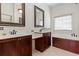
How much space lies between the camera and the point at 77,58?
109 cm

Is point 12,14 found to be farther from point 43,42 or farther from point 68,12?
point 68,12

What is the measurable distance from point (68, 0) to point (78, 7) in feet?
5.92

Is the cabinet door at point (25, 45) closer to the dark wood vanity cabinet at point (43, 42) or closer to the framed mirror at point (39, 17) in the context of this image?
the dark wood vanity cabinet at point (43, 42)

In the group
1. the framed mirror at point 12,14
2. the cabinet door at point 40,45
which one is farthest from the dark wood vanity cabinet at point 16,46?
the cabinet door at point 40,45

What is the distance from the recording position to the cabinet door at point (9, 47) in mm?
1494

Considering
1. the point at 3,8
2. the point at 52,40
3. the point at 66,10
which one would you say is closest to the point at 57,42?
the point at 52,40

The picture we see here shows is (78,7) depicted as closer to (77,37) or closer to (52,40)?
(77,37)

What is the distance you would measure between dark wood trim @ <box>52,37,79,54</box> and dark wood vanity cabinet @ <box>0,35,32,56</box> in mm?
1456

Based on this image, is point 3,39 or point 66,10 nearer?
point 3,39

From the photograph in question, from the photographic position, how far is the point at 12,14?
228 centimetres

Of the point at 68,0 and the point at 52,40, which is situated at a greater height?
the point at 68,0

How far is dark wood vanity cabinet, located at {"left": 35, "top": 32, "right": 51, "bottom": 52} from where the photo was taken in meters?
2.92

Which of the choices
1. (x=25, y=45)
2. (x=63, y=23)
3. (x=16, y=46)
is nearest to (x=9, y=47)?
(x=16, y=46)

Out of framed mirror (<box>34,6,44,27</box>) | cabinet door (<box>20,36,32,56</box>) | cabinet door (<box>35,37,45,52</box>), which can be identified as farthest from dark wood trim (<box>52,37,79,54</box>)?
cabinet door (<box>20,36,32,56</box>)
